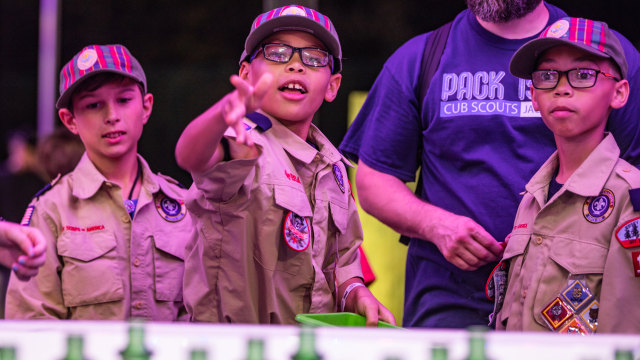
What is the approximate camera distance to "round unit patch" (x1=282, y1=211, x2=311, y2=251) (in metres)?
2.59

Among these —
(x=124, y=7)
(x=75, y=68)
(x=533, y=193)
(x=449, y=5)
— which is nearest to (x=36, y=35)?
(x=124, y=7)

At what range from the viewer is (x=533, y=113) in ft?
9.70

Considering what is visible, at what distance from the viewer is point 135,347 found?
1.39 meters

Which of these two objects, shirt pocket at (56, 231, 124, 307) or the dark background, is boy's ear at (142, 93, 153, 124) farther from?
the dark background

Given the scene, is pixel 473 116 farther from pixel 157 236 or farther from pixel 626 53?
pixel 157 236

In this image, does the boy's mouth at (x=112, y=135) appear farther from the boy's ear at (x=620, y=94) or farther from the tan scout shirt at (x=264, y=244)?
the boy's ear at (x=620, y=94)

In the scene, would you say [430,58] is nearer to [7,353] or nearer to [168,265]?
[168,265]

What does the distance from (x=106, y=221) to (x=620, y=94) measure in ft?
6.16

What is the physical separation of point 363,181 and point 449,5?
322 inches

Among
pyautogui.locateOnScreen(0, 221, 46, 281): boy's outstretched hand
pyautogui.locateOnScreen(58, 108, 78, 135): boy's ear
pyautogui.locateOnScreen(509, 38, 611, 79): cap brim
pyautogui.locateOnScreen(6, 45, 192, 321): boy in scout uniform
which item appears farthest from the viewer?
pyautogui.locateOnScreen(58, 108, 78, 135): boy's ear

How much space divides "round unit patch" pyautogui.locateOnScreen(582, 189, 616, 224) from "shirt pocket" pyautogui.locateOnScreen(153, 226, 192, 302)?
1478 mm

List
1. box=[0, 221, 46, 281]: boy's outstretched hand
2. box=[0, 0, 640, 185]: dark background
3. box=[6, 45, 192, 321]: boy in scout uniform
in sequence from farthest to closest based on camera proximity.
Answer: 1. box=[0, 0, 640, 185]: dark background
2. box=[6, 45, 192, 321]: boy in scout uniform
3. box=[0, 221, 46, 281]: boy's outstretched hand

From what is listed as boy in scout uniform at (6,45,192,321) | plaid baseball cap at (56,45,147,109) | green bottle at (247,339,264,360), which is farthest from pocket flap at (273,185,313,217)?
green bottle at (247,339,264,360)

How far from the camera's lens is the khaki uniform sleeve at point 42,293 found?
2.75m
